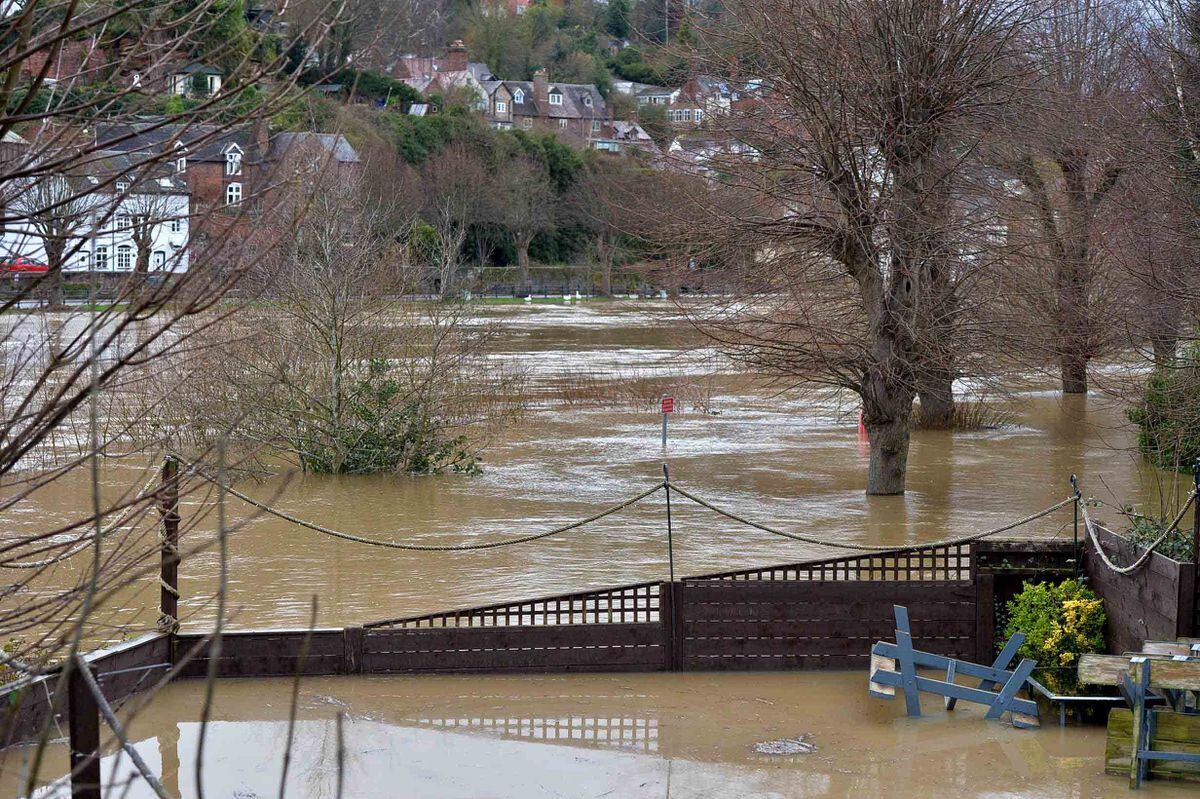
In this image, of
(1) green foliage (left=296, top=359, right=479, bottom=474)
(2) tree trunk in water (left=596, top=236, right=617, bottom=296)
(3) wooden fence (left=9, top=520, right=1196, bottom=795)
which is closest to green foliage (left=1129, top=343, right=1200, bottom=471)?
(3) wooden fence (left=9, top=520, right=1196, bottom=795)

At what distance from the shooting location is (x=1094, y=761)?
8.63m

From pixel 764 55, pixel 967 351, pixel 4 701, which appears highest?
pixel 764 55

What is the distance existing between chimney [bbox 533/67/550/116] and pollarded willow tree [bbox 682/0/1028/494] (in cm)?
9722

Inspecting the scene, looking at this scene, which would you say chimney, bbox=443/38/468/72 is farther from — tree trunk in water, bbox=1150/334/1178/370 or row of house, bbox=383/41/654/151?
tree trunk in water, bbox=1150/334/1178/370

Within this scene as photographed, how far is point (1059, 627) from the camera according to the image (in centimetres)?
980

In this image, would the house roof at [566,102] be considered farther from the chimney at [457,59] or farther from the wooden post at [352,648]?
the wooden post at [352,648]

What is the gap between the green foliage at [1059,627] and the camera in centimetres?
977

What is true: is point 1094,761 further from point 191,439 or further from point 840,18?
point 191,439

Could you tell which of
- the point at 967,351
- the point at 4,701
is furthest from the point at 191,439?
the point at 4,701

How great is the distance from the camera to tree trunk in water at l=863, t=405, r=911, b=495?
19.4 meters

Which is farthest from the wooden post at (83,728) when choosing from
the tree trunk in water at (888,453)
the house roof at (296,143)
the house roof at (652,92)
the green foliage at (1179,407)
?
the house roof at (652,92)

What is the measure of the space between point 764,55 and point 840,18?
1108mm

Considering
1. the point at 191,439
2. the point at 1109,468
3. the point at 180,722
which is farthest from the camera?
the point at 1109,468

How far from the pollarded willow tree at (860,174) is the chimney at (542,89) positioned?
97220 mm
